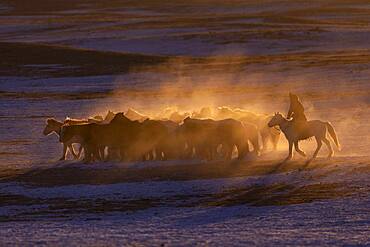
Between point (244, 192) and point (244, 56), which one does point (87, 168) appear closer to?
point (244, 192)

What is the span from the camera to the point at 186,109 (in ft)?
106

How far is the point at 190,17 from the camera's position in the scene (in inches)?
3361

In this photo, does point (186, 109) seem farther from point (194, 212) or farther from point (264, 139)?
point (194, 212)

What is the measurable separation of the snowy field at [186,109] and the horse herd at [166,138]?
0.53 metres

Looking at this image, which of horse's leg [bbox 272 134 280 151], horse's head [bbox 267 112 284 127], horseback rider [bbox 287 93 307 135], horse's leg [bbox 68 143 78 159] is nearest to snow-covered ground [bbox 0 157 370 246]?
horseback rider [bbox 287 93 307 135]

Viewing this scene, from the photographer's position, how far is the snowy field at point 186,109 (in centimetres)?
1545

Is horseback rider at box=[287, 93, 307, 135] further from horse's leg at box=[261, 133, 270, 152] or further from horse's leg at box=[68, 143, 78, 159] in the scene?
horse's leg at box=[68, 143, 78, 159]

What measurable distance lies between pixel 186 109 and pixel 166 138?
1019 centimetres

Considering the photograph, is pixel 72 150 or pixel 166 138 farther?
pixel 72 150

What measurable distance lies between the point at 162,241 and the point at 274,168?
6.03 meters

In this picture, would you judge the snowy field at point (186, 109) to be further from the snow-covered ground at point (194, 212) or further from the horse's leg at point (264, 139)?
the horse's leg at point (264, 139)

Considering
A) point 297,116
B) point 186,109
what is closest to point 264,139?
point 297,116

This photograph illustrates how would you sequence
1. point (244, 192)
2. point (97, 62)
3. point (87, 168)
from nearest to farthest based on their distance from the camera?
point (244, 192)
point (87, 168)
point (97, 62)

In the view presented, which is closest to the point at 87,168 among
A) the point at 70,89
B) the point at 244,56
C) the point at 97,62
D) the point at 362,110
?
the point at 362,110
